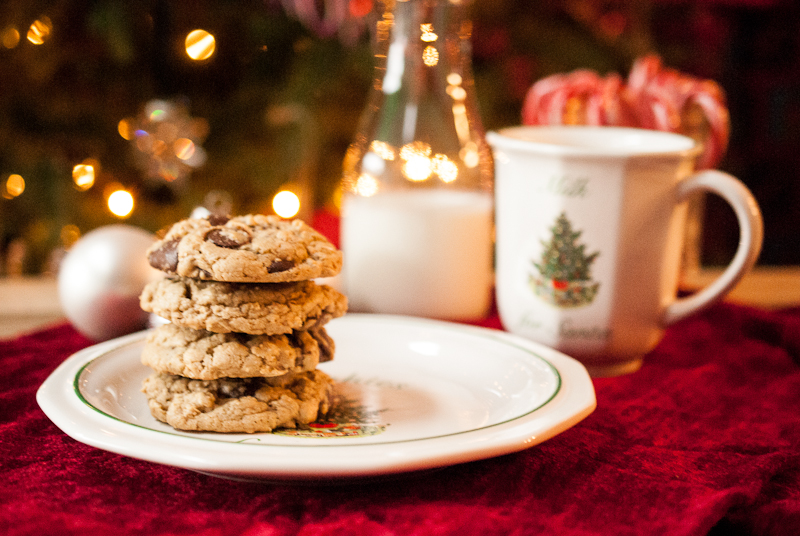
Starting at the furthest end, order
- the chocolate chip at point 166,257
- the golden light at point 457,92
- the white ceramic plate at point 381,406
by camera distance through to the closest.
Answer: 1. the golden light at point 457,92
2. the chocolate chip at point 166,257
3. the white ceramic plate at point 381,406

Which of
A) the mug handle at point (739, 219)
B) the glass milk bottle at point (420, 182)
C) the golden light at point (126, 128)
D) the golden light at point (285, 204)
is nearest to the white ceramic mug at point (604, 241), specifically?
the mug handle at point (739, 219)

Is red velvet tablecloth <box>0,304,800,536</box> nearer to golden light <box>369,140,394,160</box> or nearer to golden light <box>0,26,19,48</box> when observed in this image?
golden light <box>369,140,394,160</box>

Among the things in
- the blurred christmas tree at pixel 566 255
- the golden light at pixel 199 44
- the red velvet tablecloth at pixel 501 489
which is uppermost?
the golden light at pixel 199 44

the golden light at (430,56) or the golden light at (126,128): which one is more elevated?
the golden light at (430,56)

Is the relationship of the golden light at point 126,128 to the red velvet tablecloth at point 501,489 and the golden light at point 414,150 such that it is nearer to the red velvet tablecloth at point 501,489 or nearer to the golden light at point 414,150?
the golden light at point 414,150

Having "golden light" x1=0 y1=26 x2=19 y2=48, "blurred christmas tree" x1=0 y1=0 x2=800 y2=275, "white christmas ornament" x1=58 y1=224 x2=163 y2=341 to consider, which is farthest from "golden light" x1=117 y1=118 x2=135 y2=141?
"white christmas ornament" x1=58 y1=224 x2=163 y2=341

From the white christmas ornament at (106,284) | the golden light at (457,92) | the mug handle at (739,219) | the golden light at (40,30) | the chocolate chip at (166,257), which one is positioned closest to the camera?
the chocolate chip at (166,257)

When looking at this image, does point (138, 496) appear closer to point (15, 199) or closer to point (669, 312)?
point (669, 312)

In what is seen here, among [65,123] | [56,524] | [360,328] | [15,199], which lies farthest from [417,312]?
[15,199]
